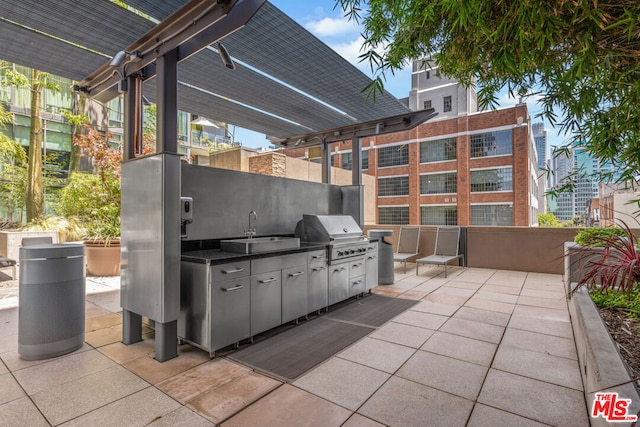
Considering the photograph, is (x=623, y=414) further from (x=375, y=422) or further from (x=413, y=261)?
(x=413, y=261)

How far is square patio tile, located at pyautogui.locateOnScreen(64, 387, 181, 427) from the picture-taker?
1935 millimetres

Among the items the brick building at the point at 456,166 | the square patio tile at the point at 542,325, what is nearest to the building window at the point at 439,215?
the brick building at the point at 456,166

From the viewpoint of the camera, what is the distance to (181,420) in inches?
76.9

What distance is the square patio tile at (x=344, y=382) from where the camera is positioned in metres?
2.20

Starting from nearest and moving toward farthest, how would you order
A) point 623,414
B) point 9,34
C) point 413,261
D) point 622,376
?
point 623,414 < point 622,376 < point 9,34 < point 413,261

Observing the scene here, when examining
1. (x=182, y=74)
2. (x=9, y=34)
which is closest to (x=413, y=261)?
(x=182, y=74)

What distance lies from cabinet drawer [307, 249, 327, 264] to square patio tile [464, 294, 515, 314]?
83.3 inches

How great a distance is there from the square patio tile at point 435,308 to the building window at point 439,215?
18299 mm

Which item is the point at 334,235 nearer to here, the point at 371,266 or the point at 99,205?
the point at 371,266

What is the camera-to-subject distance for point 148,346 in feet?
10.1

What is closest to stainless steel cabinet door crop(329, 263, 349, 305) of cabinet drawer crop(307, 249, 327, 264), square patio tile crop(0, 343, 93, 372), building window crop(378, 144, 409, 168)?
cabinet drawer crop(307, 249, 327, 264)

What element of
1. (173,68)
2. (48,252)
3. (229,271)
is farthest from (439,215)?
(48,252)

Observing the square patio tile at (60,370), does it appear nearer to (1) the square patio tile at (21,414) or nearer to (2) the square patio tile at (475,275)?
(1) the square patio tile at (21,414)

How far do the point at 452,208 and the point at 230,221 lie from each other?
2000cm
